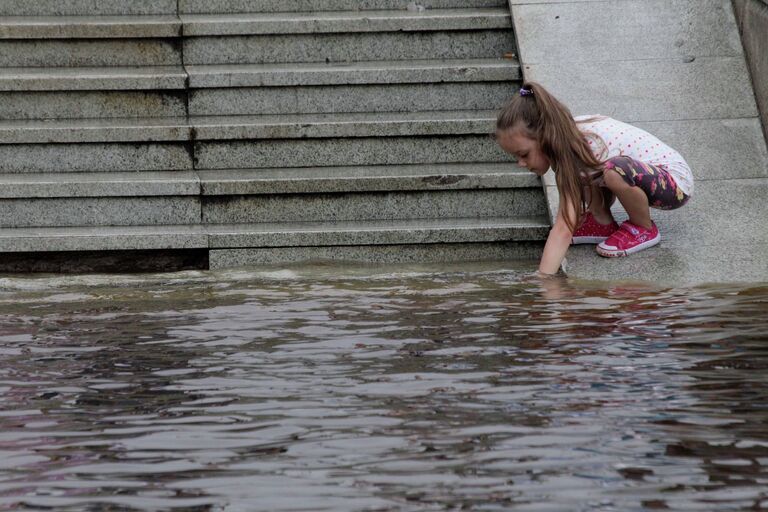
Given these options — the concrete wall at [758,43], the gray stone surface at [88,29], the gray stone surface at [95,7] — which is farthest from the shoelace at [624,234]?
the gray stone surface at [95,7]

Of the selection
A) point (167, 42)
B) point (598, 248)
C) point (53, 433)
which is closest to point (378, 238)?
point (598, 248)

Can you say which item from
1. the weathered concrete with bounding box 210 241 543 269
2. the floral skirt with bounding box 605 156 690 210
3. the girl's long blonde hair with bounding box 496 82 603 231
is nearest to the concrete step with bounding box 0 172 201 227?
the weathered concrete with bounding box 210 241 543 269

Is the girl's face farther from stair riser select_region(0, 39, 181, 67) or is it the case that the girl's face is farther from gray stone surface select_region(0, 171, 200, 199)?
stair riser select_region(0, 39, 181, 67)

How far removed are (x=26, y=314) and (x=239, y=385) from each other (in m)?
1.85

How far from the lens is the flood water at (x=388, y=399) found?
3180 millimetres

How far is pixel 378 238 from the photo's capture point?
7.27 m

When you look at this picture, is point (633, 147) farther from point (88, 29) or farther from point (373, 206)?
point (88, 29)

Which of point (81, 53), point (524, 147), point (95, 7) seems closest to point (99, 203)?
point (81, 53)

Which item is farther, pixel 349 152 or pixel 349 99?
pixel 349 99

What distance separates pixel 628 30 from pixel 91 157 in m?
3.87

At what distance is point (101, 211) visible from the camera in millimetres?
7590

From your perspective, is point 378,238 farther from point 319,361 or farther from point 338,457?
point 338,457

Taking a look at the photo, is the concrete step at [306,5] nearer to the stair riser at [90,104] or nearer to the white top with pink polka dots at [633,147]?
the stair riser at [90,104]

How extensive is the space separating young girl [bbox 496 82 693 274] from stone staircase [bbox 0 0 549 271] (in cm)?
61
